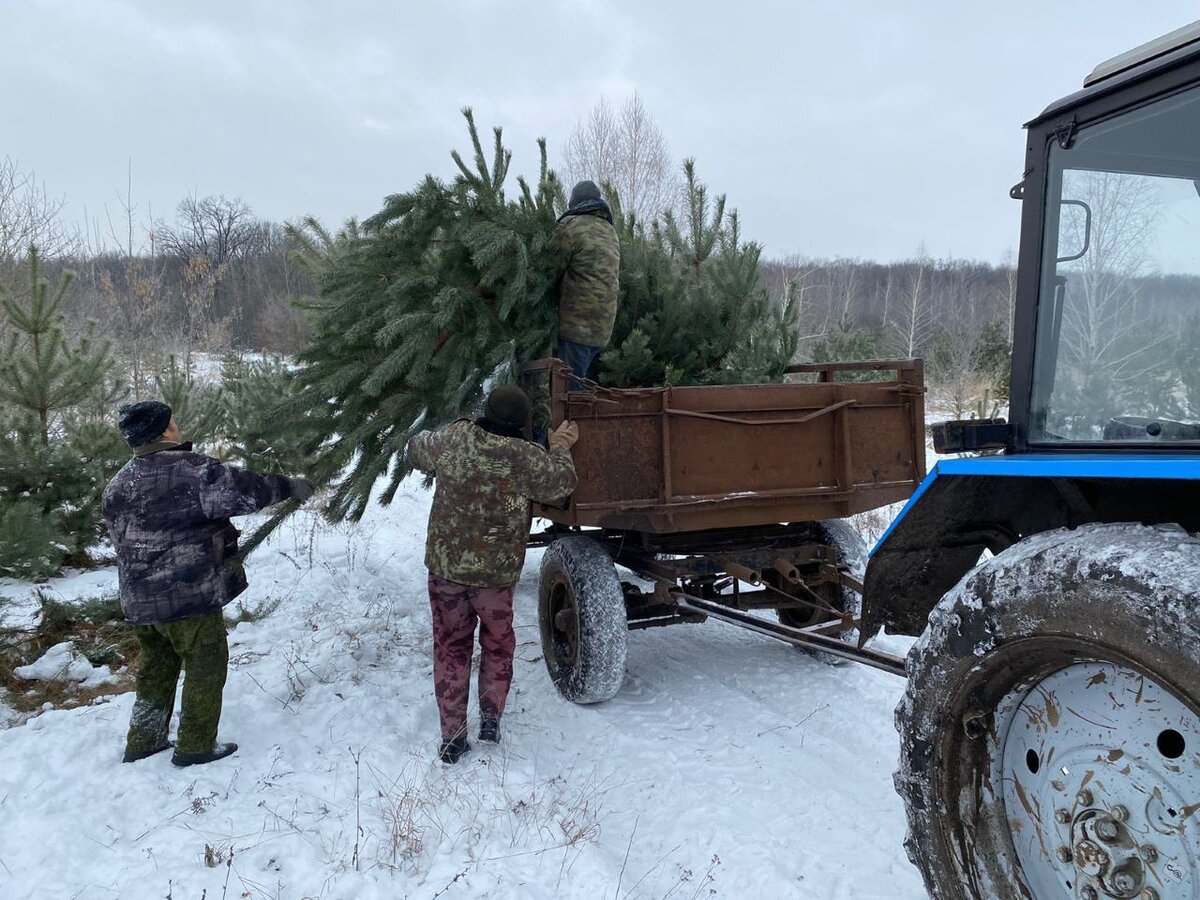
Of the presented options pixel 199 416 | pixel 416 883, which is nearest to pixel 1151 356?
pixel 416 883

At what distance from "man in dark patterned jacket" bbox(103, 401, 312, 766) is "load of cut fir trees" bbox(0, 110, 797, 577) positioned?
852 mm

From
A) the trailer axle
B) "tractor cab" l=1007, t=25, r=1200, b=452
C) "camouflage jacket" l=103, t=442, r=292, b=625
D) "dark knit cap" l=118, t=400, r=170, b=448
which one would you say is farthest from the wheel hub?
"dark knit cap" l=118, t=400, r=170, b=448

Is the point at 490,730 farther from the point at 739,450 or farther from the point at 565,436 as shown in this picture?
the point at 739,450

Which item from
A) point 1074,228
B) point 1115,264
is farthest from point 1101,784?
point 1074,228

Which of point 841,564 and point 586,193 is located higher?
point 586,193

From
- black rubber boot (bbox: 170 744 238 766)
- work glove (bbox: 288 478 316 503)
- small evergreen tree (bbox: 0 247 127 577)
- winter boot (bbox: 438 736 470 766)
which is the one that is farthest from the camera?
small evergreen tree (bbox: 0 247 127 577)

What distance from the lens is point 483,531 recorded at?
4133 mm

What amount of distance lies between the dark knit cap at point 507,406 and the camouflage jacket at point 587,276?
117 cm

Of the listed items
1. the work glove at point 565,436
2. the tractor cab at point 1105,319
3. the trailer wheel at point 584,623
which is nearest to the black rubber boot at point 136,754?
the trailer wheel at point 584,623

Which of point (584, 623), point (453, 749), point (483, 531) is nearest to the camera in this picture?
point (453, 749)

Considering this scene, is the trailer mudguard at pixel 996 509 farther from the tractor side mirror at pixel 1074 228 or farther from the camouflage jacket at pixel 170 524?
the camouflage jacket at pixel 170 524

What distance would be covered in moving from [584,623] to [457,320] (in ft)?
6.31

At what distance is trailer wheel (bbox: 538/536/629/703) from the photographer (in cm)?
450

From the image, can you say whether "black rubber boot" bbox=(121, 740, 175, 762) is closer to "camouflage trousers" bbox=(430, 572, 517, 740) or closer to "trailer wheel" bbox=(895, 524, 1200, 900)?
"camouflage trousers" bbox=(430, 572, 517, 740)
